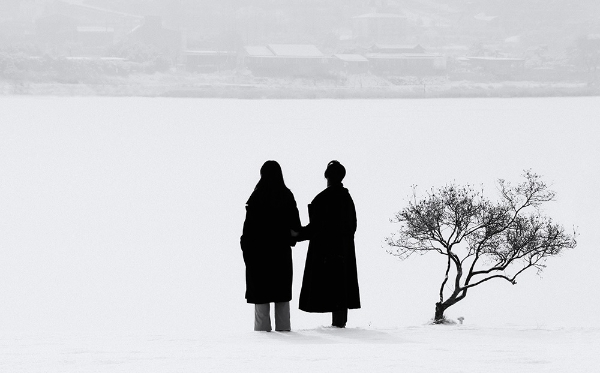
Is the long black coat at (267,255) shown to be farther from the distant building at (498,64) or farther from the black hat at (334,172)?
the distant building at (498,64)

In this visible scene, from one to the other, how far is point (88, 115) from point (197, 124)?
33.0ft

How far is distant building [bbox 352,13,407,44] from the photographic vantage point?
100812 millimetres

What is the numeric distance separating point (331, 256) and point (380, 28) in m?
98.2

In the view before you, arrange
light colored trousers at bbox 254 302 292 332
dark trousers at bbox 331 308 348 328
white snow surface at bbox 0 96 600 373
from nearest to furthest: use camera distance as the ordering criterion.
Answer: white snow surface at bbox 0 96 600 373 → light colored trousers at bbox 254 302 292 332 → dark trousers at bbox 331 308 348 328

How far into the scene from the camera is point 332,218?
A: 20.4 feet

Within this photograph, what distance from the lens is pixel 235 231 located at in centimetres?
3278

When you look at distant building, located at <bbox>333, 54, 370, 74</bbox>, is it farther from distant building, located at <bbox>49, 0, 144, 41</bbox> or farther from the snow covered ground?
the snow covered ground

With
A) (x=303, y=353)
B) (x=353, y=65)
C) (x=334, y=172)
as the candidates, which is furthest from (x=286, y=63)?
Answer: (x=303, y=353)

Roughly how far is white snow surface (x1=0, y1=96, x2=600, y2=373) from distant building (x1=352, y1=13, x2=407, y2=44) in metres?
20.2

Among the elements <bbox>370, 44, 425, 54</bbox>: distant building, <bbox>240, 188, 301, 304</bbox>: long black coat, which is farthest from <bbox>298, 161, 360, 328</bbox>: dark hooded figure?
<bbox>370, 44, 425, 54</bbox>: distant building

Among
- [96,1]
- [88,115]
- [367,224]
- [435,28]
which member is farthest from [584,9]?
[367,224]

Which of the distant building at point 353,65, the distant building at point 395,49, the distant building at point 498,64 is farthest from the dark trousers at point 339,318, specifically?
the distant building at point 395,49

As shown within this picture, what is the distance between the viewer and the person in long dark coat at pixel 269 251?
595cm

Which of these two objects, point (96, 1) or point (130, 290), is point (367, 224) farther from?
point (96, 1)
